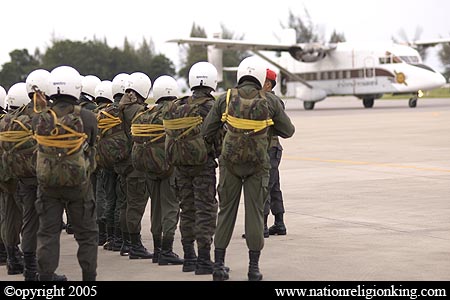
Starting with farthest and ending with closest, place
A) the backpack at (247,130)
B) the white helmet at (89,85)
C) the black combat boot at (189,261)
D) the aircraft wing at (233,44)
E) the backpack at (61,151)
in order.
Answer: the aircraft wing at (233,44)
the white helmet at (89,85)
the black combat boot at (189,261)
the backpack at (247,130)
the backpack at (61,151)

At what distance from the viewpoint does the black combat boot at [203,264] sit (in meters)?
9.05

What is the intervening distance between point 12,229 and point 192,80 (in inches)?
95.3

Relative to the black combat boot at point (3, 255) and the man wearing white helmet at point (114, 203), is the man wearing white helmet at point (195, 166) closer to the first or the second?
the man wearing white helmet at point (114, 203)

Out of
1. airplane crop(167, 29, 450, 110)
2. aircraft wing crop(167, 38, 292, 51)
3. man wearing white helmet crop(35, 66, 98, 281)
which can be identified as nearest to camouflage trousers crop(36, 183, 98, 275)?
man wearing white helmet crop(35, 66, 98, 281)

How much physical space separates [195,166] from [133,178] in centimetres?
114

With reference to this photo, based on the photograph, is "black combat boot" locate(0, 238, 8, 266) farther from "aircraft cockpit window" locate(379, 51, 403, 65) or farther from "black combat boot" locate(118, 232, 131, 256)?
"aircraft cockpit window" locate(379, 51, 403, 65)

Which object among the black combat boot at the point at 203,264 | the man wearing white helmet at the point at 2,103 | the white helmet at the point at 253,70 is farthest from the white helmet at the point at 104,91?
the black combat boot at the point at 203,264

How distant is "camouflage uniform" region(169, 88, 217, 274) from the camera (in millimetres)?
9086

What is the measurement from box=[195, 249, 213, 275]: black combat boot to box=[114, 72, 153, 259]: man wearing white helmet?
3.77 ft

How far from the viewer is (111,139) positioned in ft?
33.9

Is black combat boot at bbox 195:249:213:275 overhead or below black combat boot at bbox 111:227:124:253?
overhead

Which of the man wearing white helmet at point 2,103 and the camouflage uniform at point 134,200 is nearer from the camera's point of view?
the camouflage uniform at point 134,200

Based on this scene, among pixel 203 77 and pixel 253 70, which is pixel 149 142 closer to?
pixel 203 77
